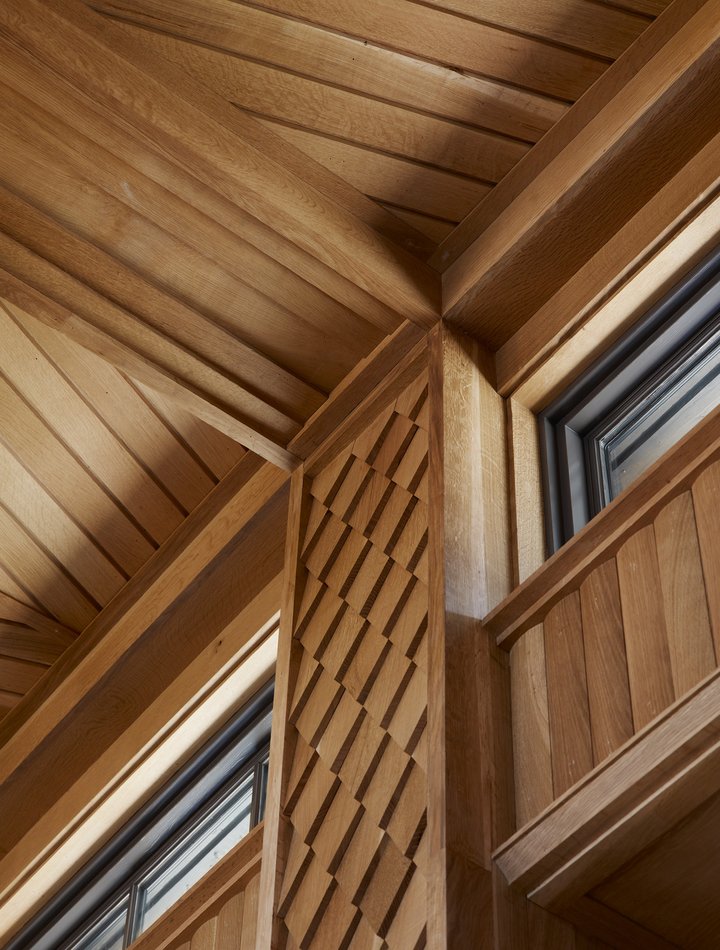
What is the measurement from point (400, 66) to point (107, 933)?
2826 mm

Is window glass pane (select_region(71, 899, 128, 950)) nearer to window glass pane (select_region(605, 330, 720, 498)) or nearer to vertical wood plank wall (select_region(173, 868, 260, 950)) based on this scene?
vertical wood plank wall (select_region(173, 868, 260, 950))

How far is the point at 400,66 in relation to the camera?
3201 mm

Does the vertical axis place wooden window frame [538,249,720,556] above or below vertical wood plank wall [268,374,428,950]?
above

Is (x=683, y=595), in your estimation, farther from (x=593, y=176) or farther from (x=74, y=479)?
(x=74, y=479)

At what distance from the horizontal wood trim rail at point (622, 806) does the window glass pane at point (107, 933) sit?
85.4 inches

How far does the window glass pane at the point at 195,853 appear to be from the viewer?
3854 mm

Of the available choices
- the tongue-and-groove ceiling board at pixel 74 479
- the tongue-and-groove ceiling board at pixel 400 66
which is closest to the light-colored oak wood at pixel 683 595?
the tongue-and-groove ceiling board at pixel 400 66

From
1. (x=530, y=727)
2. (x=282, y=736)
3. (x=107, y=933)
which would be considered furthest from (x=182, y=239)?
(x=107, y=933)

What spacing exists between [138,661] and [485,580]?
174 cm

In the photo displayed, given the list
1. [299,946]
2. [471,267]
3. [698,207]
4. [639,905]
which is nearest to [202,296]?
[471,267]

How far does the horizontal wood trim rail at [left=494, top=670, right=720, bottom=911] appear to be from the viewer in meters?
2.09

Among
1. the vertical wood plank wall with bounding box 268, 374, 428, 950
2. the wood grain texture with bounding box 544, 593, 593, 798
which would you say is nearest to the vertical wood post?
the vertical wood plank wall with bounding box 268, 374, 428, 950

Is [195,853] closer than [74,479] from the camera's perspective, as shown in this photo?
Yes

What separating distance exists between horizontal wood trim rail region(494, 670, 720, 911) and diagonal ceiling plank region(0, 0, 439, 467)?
149 centimetres
